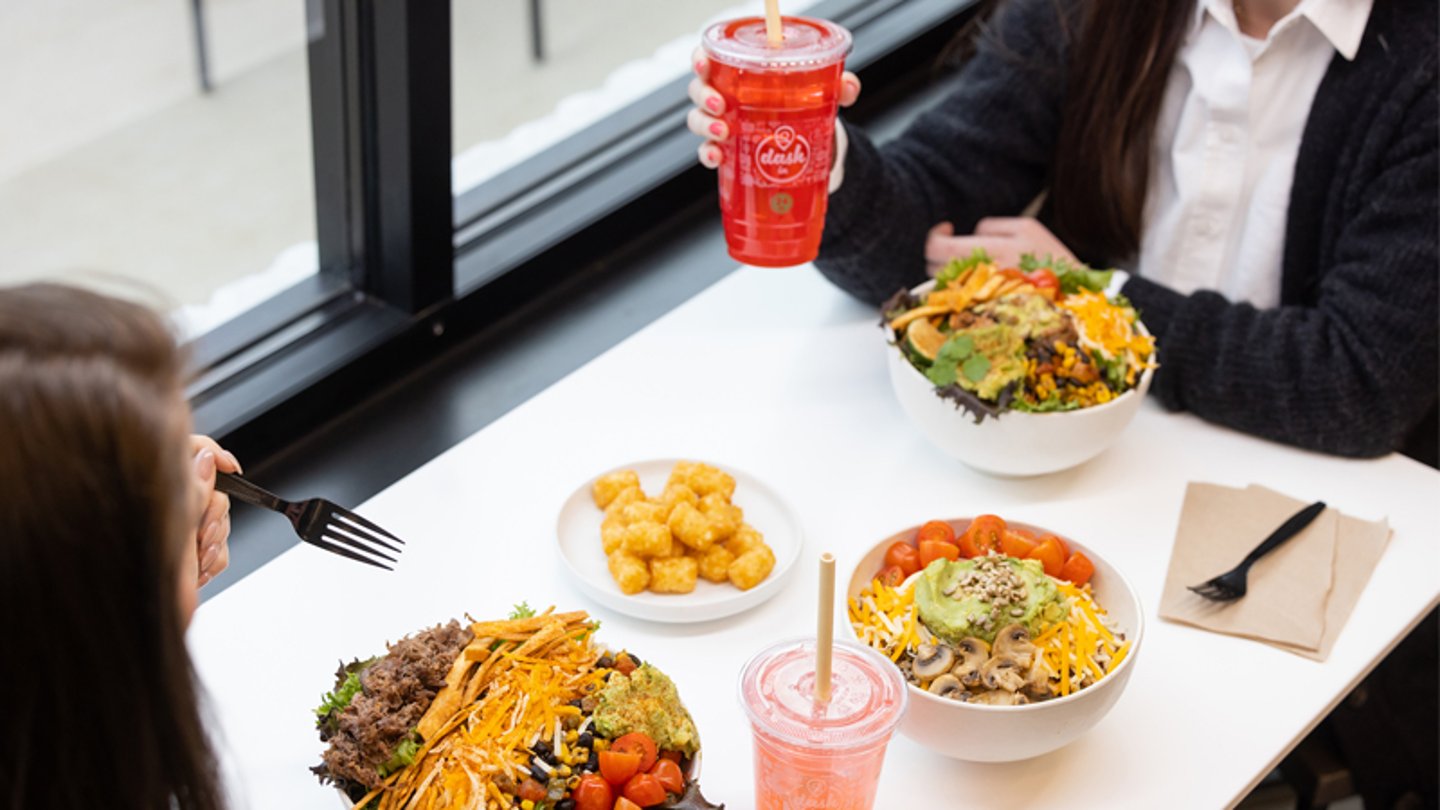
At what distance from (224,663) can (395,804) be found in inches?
13.4

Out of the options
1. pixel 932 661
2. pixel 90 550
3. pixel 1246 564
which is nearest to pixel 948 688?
pixel 932 661

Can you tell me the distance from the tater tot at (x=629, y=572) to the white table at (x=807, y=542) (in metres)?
0.04

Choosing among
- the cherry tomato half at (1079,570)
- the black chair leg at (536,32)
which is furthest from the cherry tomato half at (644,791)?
the black chair leg at (536,32)

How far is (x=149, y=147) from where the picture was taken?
2938 mm

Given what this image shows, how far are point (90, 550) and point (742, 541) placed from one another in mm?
832

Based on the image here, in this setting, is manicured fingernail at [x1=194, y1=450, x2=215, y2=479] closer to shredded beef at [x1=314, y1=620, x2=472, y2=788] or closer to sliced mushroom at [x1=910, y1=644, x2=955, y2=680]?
shredded beef at [x1=314, y1=620, x2=472, y2=788]

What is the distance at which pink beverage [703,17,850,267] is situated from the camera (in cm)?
144

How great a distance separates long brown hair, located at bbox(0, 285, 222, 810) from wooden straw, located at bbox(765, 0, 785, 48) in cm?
76

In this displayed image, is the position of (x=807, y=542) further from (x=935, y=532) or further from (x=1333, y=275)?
(x=1333, y=275)

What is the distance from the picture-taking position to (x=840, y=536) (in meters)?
1.58

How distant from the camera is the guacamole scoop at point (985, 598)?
127 centimetres

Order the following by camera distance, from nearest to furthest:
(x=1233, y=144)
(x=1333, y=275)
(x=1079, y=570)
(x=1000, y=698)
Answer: (x=1000, y=698), (x=1079, y=570), (x=1333, y=275), (x=1233, y=144)

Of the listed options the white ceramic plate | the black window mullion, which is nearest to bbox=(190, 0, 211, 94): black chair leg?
the black window mullion

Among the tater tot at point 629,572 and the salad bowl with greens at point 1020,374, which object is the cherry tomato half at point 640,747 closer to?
the tater tot at point 629,572
